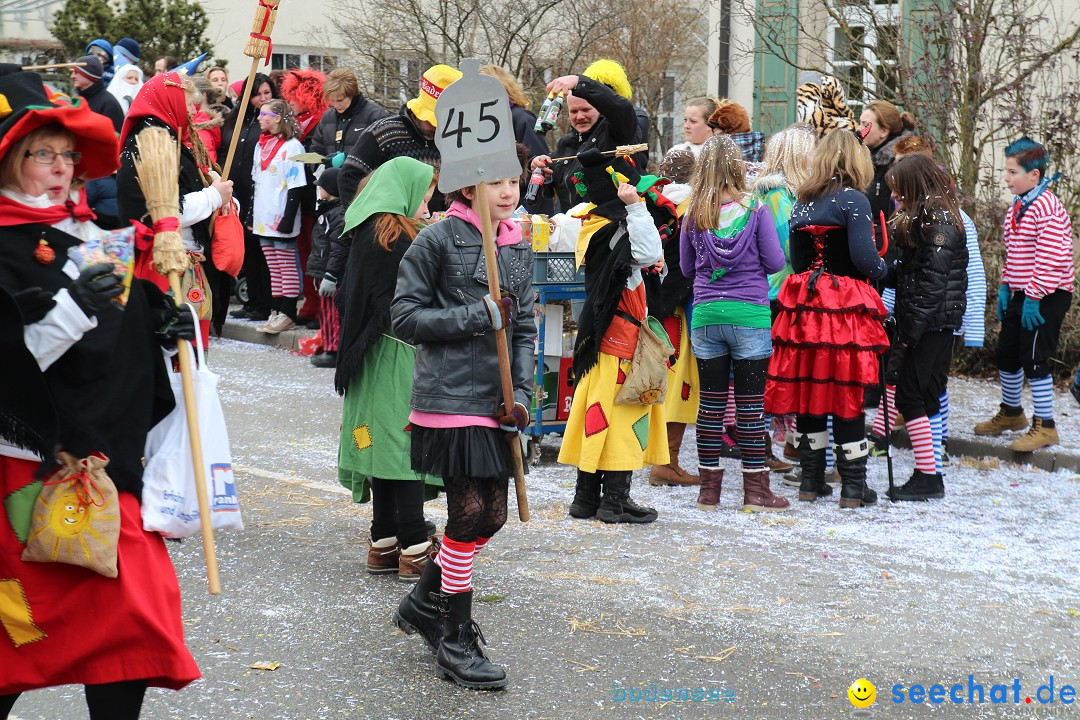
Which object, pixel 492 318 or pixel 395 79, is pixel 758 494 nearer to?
pixel 492 318

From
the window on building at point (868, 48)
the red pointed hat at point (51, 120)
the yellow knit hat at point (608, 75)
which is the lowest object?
the red pointed hat at point (51, 120)

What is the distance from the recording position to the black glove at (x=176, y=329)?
3598mm

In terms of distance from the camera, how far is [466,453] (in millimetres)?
4520

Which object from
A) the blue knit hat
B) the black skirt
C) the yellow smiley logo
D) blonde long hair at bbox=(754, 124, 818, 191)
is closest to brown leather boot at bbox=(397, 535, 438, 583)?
the black skirt

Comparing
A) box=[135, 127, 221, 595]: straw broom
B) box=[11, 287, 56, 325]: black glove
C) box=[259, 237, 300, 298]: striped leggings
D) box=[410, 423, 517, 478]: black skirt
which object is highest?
box=[135, 127, 221, 595]: straw broom

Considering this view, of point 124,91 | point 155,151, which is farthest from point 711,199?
point 124,91

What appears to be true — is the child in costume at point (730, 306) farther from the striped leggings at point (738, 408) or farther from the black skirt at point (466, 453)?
the black skirt at point (466, 453)

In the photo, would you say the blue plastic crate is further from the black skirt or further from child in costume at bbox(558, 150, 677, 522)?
the black skirt

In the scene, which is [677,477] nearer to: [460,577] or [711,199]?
[711,199]

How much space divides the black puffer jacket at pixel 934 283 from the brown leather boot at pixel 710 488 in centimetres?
140

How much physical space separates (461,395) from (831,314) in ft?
10.9

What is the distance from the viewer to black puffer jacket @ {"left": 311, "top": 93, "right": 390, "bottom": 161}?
1110 cm

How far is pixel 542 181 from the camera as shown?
9094 millimetres

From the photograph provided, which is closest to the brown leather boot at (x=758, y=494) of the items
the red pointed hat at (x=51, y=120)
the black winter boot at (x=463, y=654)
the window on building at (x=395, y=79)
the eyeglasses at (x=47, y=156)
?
the black winter boot at (x=463, y=654)
